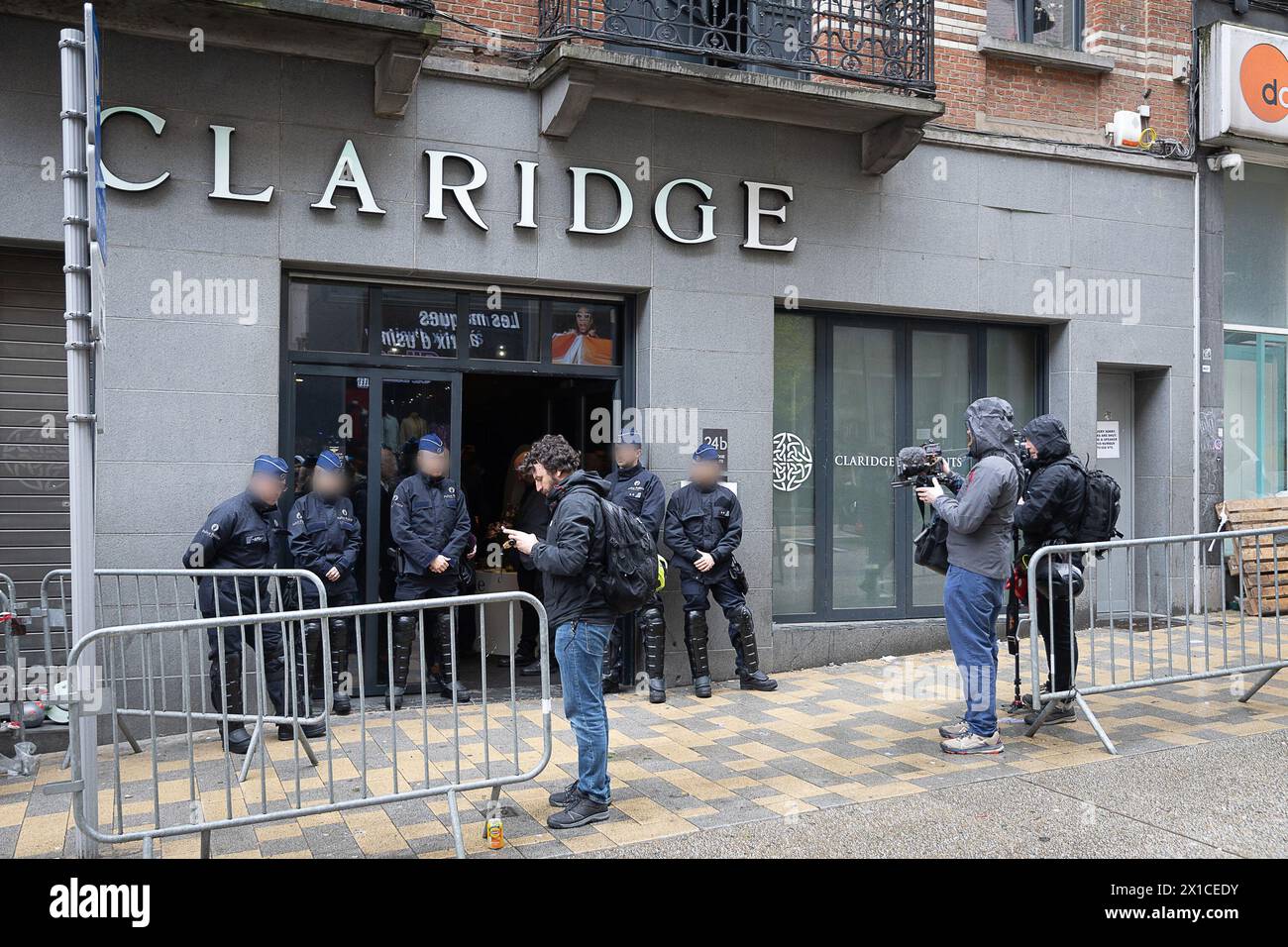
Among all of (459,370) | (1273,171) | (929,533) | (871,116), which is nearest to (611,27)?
(871,116)

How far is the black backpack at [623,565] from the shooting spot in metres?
5.25

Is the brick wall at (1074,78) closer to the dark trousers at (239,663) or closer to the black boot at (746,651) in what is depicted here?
the black boot at (746,651)

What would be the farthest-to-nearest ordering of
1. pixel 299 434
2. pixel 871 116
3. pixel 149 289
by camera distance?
1. pixel 871 116
2. pixel 299 434
3. pixel 149 289

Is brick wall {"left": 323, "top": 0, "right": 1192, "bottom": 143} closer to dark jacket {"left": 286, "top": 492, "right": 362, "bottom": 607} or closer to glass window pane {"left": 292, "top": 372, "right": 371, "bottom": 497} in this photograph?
glass window pane {"left": 292, "top": 372, "right": 371, "bottom": 497}

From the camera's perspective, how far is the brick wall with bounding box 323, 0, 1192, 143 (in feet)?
32.7

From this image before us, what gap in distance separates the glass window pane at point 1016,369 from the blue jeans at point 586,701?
254 inches

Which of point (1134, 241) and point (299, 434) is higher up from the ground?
point (1134, 241)

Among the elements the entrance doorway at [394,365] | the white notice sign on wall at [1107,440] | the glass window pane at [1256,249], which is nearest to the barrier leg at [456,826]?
the entrance doorway at [394,365]

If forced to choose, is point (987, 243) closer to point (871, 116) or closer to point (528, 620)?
point (871, 116)

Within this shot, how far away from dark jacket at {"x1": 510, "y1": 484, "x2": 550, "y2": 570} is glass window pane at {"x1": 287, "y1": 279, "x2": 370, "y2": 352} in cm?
221

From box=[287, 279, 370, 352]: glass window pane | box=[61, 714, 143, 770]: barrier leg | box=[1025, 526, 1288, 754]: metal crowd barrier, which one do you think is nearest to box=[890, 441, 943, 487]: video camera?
box=[1025, 526, 1288, 754]: metal crowd barrier

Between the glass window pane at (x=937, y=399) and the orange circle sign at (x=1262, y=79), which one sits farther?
the orange circle sign at (x=1262, y=79)

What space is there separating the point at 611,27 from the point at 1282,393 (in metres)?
8.73

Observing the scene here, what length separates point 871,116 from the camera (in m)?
8.87
